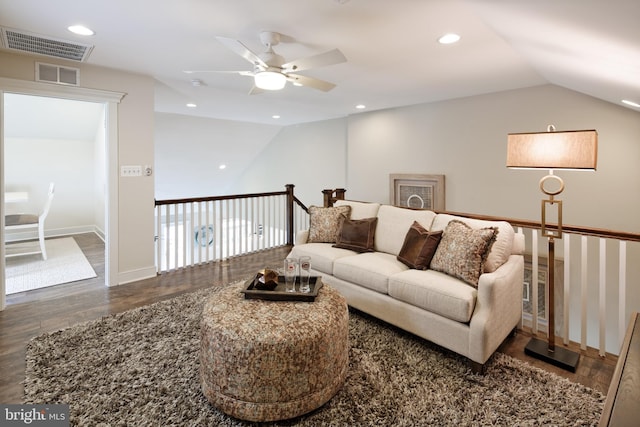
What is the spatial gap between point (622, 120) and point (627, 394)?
3906 mm

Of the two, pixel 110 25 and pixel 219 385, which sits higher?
pixel 110 25

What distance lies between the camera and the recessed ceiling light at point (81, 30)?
268 cm

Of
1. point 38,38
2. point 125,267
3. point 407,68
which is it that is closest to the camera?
point 38,38

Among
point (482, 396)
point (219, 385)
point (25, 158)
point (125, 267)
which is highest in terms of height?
point (25, 158)

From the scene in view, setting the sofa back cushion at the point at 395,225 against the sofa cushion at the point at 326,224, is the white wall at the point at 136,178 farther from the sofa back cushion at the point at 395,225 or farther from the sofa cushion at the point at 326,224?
the sofa back cushion at the point at 395,225

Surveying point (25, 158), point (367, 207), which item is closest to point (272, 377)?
point (367, 207)

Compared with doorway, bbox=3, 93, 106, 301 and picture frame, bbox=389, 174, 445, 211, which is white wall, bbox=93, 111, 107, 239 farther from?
picture frame, bbox=389, 174, 445, 211

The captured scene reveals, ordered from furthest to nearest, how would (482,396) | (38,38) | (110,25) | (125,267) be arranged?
(125,267) → (38,38) → (110,25) → (482,396)

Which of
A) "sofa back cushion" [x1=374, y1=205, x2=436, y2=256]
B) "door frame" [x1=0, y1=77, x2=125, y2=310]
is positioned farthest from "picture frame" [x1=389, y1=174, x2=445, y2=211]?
"door frame" [x1=0, y1=77, x2=125, y2=310]

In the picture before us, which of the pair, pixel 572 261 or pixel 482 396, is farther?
pixel 572 261

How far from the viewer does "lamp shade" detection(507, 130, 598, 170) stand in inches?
85.2

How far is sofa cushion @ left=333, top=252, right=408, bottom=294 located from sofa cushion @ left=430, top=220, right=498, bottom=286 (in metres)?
0.36

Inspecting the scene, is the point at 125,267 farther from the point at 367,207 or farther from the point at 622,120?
the point at 622,120

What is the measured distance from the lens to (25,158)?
6062 millimetres
